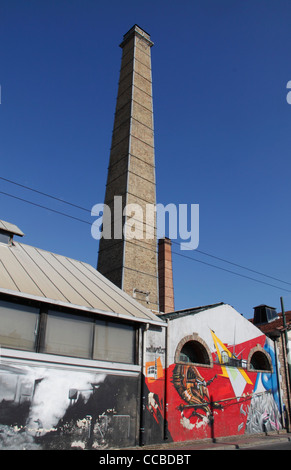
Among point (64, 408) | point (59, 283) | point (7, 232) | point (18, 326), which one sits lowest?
point (64, 408)

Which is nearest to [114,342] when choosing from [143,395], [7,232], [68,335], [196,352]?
[68,335]

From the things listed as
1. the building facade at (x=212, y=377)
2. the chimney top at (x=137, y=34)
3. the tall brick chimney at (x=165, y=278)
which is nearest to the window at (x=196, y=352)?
the building facade at (x=212, y=377)

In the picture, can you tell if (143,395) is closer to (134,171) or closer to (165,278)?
(134,171)

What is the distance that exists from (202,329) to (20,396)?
739cm

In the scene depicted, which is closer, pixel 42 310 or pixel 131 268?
pixel 42 310

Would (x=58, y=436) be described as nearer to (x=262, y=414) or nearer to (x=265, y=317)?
(x=262, y=414)

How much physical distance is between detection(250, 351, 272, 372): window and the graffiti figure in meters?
4.00

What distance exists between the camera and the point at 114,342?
35.8ft

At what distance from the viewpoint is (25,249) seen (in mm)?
12750

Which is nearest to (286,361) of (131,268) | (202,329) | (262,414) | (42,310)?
(262,414)

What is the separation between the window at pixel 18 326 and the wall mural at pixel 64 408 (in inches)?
21.2

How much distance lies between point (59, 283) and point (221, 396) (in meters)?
7.84

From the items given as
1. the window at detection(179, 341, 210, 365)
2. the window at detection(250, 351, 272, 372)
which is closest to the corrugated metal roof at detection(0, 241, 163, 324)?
the window at detection(179, 341, 210, 365)

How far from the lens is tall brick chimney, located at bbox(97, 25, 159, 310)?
66.1 feet
